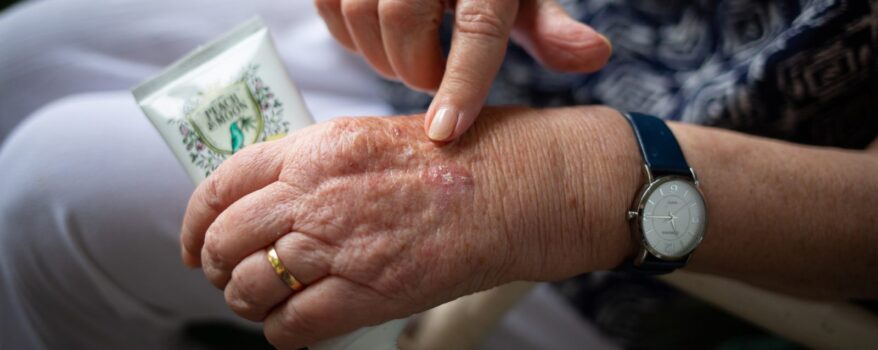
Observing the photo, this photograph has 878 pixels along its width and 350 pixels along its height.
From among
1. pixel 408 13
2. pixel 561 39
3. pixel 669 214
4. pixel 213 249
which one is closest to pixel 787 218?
pixel 669 214

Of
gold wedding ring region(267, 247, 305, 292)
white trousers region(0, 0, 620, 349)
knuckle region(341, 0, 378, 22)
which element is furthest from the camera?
white trousers region(0, 0, 620, 349)

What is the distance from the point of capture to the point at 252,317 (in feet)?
1.59

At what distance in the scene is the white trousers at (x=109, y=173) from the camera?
0.67 m

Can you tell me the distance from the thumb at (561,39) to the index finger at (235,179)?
277 millimetres

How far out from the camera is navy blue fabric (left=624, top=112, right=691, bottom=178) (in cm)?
51

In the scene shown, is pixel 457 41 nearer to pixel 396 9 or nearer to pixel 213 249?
pixel 396 9

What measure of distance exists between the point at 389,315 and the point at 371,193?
97mm

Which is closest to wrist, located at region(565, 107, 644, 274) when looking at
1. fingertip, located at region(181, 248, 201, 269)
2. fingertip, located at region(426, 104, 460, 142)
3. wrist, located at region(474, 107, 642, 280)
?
wrist, located at region(474, 107, 642, 280)

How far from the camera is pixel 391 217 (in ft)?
1.51

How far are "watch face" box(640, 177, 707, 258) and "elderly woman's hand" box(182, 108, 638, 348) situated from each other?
22 millimetres

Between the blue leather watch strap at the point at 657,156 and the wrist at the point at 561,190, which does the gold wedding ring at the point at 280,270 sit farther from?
the blue leather watch strap at the point at 657,156

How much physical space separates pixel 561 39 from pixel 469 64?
0.12 m

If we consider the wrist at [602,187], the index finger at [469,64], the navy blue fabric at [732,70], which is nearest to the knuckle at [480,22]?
the index finger at [469,64]

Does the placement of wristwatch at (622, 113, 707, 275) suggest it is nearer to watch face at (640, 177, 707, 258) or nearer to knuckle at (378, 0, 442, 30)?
watch face at (640, 177, 707, 258)
